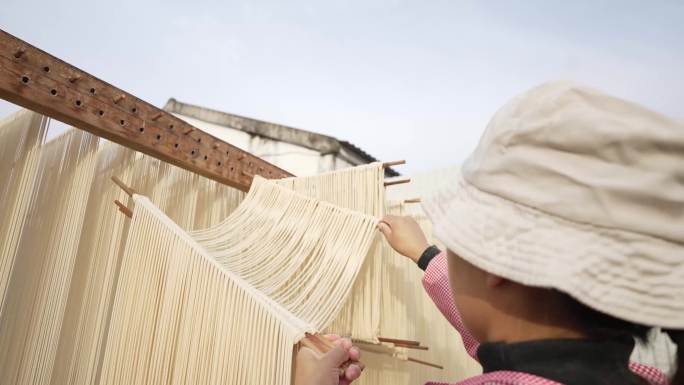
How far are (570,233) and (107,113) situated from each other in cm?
137

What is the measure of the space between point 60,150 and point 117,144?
0.59ft

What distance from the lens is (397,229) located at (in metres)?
1.24

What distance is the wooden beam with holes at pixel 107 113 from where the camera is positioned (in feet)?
3.51

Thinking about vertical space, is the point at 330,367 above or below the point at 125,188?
below

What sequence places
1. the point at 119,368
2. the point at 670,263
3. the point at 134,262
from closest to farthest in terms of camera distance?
the point at 670,263
the point at 119,368
the point at 134,262

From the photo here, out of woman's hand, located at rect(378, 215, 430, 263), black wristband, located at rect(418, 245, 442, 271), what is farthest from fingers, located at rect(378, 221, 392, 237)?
black wristband, located at rect(418, 245, 442, 271)

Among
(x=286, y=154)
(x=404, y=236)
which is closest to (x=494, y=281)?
(x=404, y=236)

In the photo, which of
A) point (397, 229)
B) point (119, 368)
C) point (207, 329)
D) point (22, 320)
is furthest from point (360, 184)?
point (22, 320)

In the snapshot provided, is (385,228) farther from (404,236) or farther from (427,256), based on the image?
(427,256)

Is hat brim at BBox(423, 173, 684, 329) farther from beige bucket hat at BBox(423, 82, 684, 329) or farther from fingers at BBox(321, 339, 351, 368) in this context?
fingers at BBox(321, 339, 351, 368)

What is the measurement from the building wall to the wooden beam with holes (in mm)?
1852

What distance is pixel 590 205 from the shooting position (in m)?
0.41

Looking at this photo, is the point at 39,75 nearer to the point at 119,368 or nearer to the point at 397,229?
the point at 119,368

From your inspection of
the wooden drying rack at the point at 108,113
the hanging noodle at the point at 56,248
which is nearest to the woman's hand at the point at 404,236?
the wooden drying rack at the point at 108,113
